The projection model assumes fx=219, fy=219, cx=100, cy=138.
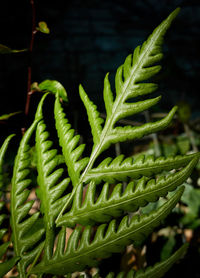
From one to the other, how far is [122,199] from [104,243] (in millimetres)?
62

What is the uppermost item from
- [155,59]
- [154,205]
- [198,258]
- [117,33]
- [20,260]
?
[117,33]

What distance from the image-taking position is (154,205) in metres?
0.90

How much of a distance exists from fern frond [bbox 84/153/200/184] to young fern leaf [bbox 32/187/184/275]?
0.12ft

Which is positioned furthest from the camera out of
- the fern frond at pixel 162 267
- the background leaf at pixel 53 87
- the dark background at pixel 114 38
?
the dark background at pixel 114 38

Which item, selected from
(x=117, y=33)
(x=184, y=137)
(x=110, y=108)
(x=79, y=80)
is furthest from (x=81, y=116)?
(x=117, y=33)

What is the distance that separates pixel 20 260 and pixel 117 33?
130 inches

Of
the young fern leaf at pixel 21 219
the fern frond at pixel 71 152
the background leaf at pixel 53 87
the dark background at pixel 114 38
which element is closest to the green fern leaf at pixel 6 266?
the young fern leaf at pixel 21 219

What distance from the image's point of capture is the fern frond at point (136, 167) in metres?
0.29

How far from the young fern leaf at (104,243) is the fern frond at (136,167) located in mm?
37

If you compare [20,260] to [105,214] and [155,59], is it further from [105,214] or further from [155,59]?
[155,59]

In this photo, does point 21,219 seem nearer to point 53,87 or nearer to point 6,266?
point 6,266

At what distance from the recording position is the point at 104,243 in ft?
0.95

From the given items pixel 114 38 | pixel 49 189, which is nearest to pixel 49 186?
pixel 49 189

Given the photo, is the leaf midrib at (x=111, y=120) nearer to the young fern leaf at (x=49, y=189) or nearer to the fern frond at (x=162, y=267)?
the young fern leaf at (x=49, y=189)
